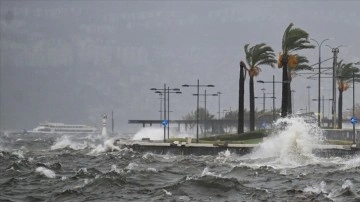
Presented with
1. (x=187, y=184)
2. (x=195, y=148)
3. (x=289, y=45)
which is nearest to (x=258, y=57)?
(x=289, y=45)

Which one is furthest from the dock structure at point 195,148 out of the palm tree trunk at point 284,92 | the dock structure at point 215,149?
the palm tree trunk at point 284,92

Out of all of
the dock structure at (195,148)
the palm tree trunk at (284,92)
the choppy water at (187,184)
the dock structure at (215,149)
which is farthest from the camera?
the palm tree trunk at (284,92)

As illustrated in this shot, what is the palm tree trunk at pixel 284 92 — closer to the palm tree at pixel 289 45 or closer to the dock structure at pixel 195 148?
the palm tree at pixel 289 45

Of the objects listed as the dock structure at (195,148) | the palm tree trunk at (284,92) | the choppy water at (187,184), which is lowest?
the dock structure at (195,148)

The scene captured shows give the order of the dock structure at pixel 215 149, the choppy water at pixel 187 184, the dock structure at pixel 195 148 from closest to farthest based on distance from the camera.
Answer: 1. the choppy water at pixel 187 184
2. the dock structure at pixel 215 149
3. the dock structure at pixel 195 148

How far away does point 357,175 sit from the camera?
4169cm

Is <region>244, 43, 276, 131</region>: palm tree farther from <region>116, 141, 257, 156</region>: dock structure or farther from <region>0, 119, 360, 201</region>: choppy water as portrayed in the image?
<region>0, 119, 360, 201</region>: choppy water

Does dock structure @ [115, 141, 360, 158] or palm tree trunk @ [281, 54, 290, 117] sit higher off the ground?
palm tree trunk @ [281, 54, 290, 117]

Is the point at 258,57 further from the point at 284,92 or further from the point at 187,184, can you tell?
the point at 187,184

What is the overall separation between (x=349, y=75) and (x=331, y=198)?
8613cm

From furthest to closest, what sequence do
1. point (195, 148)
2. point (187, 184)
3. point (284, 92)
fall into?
point (284, 92), point (195, 148), point (187, 184)

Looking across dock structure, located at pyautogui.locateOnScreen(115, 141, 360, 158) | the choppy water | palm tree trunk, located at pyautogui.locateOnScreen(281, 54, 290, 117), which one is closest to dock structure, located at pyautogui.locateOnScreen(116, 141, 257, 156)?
dock structure, located at pyautogui.locateOnScreen(115, 141, 360, 158)

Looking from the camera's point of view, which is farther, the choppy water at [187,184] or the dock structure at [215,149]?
the dock structure at [215,149]

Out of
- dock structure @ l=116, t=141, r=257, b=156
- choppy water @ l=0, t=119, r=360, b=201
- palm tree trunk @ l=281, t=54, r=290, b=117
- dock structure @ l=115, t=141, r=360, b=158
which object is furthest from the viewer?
palm tree trunk @ l=281, t=54, r=290, b=117
